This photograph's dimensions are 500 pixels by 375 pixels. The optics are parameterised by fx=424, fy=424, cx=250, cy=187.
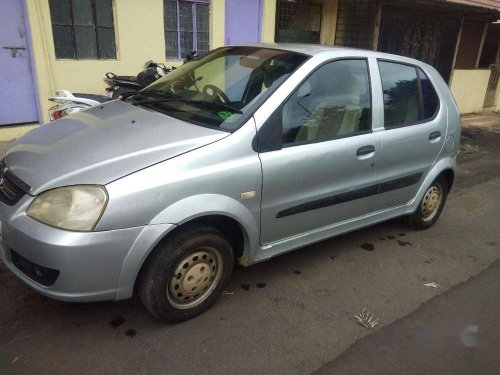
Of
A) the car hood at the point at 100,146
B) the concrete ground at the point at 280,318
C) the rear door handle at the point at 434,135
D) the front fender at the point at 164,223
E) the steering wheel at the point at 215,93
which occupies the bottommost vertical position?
the concrete ground at the point at 280,318

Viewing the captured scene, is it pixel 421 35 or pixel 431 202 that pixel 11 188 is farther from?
pixel 421 35

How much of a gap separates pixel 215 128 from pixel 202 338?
1.31 meters

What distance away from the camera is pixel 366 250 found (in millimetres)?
3895

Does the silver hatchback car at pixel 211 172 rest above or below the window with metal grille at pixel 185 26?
below

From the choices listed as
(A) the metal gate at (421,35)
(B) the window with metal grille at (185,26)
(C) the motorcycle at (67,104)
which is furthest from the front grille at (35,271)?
(A) the metal gate at (421,35)

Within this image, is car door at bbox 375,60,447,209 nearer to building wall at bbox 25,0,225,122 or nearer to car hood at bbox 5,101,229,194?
car hood at bbox 5,101,229,194

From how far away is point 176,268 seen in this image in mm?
2553

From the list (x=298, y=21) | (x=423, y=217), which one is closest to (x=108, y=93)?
(x=423, y=217)

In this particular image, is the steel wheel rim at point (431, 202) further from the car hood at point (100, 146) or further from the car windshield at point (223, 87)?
the car hood at point (100, 146)

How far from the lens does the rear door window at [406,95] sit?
3.53 metres

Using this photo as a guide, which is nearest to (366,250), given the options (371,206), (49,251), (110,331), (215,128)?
(371,206)

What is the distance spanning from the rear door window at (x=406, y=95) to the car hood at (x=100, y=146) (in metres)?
1.63

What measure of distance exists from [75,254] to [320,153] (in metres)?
1.73

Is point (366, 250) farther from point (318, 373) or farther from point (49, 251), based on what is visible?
point (49, 251)
